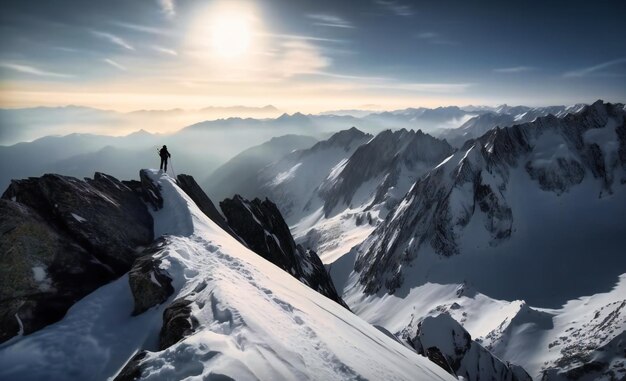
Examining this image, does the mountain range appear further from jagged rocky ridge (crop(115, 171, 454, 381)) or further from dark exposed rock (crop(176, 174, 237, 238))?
dark exposed rock (crop(176, 174, 237, 238))

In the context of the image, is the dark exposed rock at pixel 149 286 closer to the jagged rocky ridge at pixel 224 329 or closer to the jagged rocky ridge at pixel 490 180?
the jagged rocky ridge at pixel 224 329

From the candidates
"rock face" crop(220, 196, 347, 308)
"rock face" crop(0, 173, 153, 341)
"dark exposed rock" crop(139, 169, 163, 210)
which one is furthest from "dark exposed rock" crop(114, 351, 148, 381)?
"rock face" crop(220, 196, 347, 308)

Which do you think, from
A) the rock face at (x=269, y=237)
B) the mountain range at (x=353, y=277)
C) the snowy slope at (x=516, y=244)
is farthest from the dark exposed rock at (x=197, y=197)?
the snowy slope at (x=516, y=244)

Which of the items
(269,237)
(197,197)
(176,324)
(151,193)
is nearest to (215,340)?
(176,324)

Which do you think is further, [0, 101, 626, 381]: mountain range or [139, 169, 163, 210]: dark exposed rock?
[139, 169, 163, 210]: dark exposed rock

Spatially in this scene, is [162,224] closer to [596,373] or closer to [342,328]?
[342,328]

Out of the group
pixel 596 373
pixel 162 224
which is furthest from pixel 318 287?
pixel 596 373
